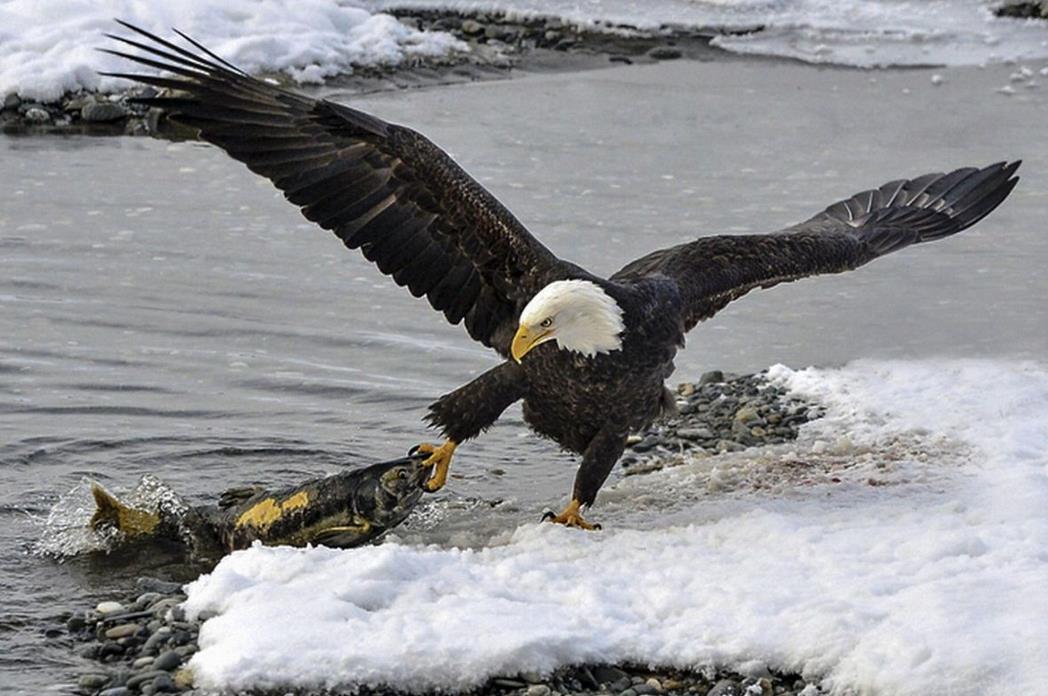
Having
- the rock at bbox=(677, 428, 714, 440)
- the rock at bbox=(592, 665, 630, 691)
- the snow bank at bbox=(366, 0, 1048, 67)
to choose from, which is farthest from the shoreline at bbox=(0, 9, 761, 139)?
the rock at bbox=(592, 665, 630, 691)

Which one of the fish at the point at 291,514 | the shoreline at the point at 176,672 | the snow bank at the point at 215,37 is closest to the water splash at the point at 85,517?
the fish at the point at 291,514

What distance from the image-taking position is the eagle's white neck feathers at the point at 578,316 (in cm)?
527

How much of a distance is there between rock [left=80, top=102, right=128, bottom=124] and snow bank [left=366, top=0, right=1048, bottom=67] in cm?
484

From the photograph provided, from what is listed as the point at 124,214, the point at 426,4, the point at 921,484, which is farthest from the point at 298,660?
the point at 426,4

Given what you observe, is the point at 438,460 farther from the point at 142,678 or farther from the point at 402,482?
the point at 142,678

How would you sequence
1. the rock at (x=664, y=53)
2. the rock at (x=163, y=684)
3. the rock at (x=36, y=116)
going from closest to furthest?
the rock at (x=163, y=684), the rock at (x=36, y=116), the rock at (x=664, y=53)

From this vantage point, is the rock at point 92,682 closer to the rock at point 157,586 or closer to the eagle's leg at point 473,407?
the rock at point 157,586

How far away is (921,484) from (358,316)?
10.5 ft

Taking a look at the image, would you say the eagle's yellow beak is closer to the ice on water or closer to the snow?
the snow

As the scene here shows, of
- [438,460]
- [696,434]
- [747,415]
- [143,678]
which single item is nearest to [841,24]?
[747,415]

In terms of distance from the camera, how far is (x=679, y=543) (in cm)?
514

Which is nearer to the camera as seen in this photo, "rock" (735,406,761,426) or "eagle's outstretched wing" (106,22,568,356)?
"eagle's outstretched wing" (106,22,568,356)

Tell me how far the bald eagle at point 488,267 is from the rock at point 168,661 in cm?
143

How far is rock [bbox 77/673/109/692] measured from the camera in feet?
14.0
